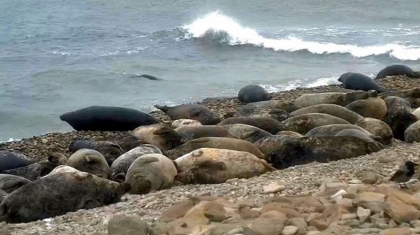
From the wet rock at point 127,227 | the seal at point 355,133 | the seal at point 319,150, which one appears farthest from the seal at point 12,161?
the wet rock at point 127,227

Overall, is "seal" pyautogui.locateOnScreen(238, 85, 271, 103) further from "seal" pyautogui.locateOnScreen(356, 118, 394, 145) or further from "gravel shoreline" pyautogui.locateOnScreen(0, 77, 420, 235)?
"gravel shoreline" pyautogui.locateOnScreen(0, 77, 420, 235)

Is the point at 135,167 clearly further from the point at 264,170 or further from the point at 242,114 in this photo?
the point at 242,114

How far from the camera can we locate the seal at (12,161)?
32.8 ft

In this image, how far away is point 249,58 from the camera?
25.8m

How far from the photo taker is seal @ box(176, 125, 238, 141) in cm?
1023

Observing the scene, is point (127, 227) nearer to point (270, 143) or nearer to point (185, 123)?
point (270, 143)

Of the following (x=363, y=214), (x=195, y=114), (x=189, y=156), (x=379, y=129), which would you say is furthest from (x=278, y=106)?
(x=363, y=214)

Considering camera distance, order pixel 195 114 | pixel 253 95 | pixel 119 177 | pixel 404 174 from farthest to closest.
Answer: pixel 253 95 < pixel 195 114 < pixel 119 177 < pixel 404 174

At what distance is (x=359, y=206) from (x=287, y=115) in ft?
22.1

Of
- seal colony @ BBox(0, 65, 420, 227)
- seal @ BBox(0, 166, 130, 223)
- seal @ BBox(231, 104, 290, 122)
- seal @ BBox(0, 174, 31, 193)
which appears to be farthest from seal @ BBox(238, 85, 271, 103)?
seal @ BBox(0, 166, 130, 223)

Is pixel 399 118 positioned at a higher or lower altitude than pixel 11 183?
higher

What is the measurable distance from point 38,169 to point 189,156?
2110 mm

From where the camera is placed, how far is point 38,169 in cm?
937

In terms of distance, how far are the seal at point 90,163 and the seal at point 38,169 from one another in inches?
16.6
